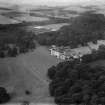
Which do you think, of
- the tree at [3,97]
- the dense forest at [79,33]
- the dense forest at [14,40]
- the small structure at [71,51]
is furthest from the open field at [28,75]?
the dense forest at [79,33]

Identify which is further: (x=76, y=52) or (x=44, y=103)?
(x=76, y=52)

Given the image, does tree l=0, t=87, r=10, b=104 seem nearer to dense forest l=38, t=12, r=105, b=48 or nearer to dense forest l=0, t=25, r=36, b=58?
dense forest l=0, t=25, r=36, b=58

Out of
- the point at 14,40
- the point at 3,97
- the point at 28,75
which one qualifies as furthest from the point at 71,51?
the point at 3,97

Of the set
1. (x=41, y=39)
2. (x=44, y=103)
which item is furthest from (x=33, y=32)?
(x=44, y=103)

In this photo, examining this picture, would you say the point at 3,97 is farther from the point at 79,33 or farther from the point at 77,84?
the point at 79,33

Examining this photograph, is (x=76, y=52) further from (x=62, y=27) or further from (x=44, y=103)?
(x=44, y=103)
